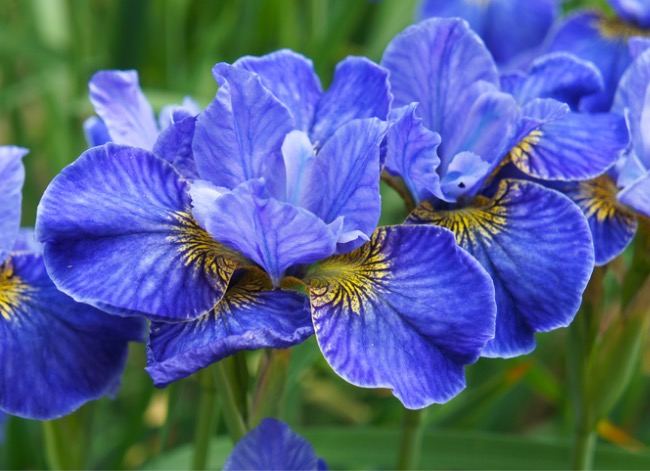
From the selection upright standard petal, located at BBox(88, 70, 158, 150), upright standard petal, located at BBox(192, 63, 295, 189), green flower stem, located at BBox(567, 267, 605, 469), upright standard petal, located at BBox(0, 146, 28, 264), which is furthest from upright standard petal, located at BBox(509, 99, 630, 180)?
upright standard petal, located at BBox(0, 146, 28, 264)

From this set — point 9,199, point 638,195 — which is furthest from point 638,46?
point 9,199

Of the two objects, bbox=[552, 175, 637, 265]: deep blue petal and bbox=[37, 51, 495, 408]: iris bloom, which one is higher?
bbox=[37, 51, 495, 408]: iris bloom

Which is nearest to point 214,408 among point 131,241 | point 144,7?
point 131,241

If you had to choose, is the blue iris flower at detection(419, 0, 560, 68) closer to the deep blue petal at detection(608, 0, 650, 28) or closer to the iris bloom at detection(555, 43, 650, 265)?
the deep blue petal at detection(608, 0, 650, 28)

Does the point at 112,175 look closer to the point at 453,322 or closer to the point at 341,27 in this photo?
the point at 453,322

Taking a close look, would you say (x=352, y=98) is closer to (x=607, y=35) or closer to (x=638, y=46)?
(x=638, y=46)

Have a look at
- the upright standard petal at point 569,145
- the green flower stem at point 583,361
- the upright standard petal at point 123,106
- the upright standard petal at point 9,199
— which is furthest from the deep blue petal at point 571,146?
the upright standard petal at point 9,199

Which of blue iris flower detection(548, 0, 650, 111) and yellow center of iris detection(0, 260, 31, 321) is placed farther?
blue iris flower detection(548, 0, 650, 111)
